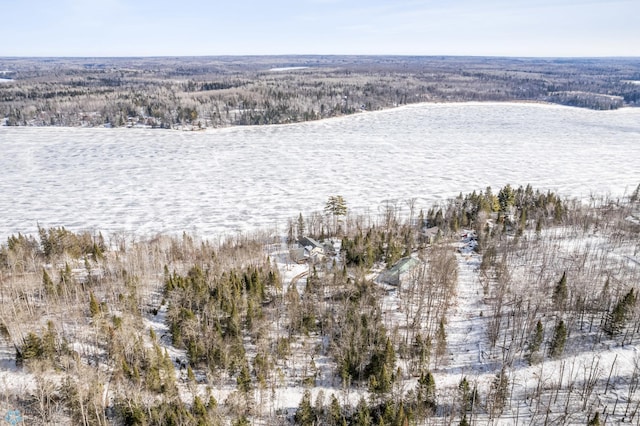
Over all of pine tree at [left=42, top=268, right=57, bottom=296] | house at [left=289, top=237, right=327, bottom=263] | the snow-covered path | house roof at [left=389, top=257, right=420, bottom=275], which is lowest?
the snow-covered path

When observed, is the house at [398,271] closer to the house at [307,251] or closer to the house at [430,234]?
the house at [307,251]

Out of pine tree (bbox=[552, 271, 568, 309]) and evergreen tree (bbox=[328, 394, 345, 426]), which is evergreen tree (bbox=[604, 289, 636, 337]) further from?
evergreen tree (bbox=[328, 394, 345, 426])

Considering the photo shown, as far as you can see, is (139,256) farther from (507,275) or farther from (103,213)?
(507,275)

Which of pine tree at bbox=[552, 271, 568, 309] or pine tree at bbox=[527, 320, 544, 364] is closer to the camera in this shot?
pine tree at bbox=[527, 320, 544, 364]

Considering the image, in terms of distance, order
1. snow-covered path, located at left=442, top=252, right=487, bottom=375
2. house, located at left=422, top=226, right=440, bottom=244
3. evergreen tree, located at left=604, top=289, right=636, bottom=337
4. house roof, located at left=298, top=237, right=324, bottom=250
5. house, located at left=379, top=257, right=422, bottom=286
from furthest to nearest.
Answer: house, located at left=422, top=226, right=440, bottom=244 < house roof, located at left=298, top=237, right=324, bottom=250 < house, located at left=379, top=257, right=422, bottom=286 < evergreen tree, located at left=604, top=289, right=636, bottom=337 < snow-covered path, located at left=442, top=252, right=487, bottom=375

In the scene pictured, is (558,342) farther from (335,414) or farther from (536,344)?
(335,414)

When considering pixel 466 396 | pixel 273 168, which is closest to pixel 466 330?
pixel 466 396

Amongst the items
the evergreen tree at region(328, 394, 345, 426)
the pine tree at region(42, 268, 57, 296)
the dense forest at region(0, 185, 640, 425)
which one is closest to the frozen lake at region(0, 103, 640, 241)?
the dense forest at region(0, 185, 640, 425)
